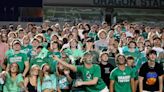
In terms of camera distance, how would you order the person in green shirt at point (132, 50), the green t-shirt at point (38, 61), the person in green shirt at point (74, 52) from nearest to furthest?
the green t-shirt at point (38, 61)
the person in green shirt at point (74, 52)
the person in green shirt at point (132, 50)

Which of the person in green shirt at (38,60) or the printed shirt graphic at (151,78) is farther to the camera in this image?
the person in green shirt at (38,60)

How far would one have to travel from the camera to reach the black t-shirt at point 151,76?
1024cm

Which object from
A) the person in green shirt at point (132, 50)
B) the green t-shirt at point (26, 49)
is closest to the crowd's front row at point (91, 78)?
the person in green shirt at point (132, 50)

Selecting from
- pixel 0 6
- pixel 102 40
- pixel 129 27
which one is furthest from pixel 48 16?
pixel 102 40

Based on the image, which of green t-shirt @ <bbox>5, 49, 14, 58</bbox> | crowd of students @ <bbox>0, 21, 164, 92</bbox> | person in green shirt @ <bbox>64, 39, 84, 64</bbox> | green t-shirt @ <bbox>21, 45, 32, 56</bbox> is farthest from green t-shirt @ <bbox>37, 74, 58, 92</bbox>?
green t-shirt @ <bbox>21, 45, 32, 56</bbox>

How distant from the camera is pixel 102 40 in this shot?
528 inches

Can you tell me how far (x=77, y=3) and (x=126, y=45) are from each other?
14049 mm

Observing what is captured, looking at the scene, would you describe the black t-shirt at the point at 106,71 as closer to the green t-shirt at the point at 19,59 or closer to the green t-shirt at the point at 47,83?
the green t-shirt at the point at 47,83

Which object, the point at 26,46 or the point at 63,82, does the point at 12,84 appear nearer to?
the point at 63,82

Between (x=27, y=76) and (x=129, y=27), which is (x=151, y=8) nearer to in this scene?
(x=129, y=27)

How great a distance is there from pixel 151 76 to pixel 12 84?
295 cm

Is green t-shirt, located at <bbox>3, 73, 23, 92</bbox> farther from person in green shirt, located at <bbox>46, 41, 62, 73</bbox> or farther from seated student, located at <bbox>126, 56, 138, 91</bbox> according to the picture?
seated student, located at <bbox>126, 56, 138, 91</bbox>

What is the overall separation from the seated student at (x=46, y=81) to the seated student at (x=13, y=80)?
37cm

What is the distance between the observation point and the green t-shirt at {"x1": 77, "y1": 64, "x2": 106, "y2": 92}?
33.2ft
